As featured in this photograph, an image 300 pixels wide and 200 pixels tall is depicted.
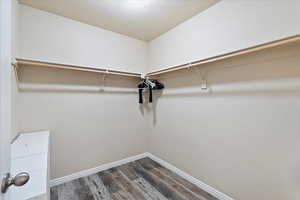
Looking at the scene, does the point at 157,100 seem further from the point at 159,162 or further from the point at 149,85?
the point at 159,162

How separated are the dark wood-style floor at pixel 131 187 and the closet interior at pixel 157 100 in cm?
2

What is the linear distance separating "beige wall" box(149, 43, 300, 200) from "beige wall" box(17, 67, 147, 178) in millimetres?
972

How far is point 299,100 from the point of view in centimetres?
113

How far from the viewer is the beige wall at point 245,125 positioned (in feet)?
3.90

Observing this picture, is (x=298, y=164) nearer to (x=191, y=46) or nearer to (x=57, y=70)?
(x=191, y=46)

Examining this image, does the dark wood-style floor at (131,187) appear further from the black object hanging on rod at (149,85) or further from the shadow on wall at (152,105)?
the black object hanging on rod at (149,85)

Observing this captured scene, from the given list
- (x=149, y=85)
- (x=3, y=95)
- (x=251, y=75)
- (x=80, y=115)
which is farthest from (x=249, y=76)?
Answer: (x=80, y=115)

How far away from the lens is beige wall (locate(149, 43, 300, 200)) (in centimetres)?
119

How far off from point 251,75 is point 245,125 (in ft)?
1.72

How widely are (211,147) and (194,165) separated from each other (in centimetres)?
42

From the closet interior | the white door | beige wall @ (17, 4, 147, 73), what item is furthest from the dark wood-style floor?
beige wall @ (17, 4, 147, 73)

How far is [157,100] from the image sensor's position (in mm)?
2564

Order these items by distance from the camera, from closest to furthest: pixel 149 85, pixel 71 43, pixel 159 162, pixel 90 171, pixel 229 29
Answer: pixel 229 29 → pixel 71 43 → pixel 90 171 → pixel 149 85 → pixel 159 162

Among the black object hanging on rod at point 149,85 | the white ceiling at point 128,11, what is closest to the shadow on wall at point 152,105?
the black object hanging on rod at point 149,85
